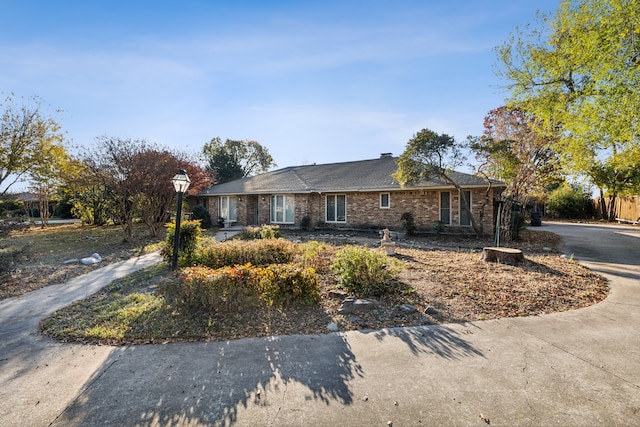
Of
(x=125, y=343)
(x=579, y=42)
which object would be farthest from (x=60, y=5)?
(x=579, y=42)

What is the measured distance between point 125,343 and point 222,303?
1.25 meters

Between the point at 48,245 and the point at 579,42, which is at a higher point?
the point at 579,42

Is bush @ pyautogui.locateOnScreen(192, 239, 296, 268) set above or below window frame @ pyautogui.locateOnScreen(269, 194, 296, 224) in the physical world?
below

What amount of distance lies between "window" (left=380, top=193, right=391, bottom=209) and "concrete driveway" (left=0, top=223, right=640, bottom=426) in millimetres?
11043

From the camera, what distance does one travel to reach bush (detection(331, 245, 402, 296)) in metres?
5.22

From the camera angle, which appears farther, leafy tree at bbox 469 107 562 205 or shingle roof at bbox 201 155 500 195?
shingle roof at bbox 201 155 500 195

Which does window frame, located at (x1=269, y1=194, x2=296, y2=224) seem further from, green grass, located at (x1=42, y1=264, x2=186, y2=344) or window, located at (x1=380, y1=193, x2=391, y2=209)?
green grass, located at (x1=42, y1=264, x2=186, y2=344)

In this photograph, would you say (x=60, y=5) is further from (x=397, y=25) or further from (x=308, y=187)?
(x=308, y=187)

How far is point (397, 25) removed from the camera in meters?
7.80

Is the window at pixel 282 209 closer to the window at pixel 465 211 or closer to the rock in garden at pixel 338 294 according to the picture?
the window at pixel 465 211

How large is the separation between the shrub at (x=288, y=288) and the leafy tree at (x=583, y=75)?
29.2ft

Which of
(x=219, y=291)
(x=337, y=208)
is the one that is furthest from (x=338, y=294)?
(x=337, y=208)

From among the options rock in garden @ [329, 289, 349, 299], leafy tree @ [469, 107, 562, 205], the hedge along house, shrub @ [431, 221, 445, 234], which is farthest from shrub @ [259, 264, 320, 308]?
the hedge along house

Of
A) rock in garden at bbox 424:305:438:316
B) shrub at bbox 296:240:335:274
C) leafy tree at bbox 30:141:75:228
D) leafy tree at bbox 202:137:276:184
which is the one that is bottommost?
rock in garden at bbox 424:305:438:316
